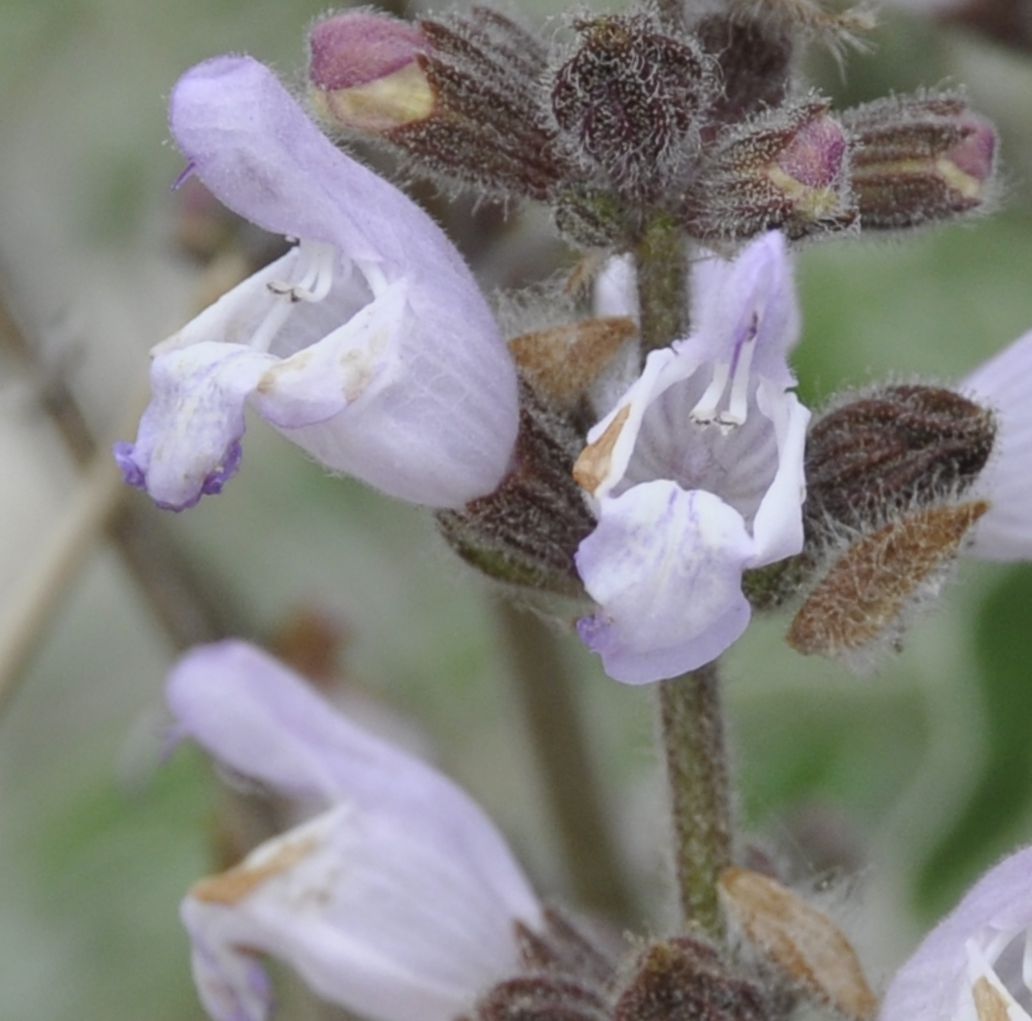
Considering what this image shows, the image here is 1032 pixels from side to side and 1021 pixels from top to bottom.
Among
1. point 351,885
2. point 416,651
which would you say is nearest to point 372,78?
point 351,885

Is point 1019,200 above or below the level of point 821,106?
below

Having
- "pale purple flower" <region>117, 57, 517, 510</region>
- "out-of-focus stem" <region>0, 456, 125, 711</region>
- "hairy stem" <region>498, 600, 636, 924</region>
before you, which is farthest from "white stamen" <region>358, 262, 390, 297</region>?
"hairy stem" <region>498, 600, 636, 924</region>

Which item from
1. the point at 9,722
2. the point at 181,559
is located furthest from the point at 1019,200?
the point at 9,722

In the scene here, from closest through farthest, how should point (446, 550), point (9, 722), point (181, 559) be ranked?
point (446, 550) → point (181, 559) → point (9, 722)

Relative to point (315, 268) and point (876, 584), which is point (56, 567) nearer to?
point (315, 268)

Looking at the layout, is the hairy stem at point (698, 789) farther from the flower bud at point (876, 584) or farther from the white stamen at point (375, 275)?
the white stamen at point (375, 275)

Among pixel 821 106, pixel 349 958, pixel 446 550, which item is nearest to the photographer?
pixel 821 106

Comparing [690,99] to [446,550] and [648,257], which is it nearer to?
[648,257]
